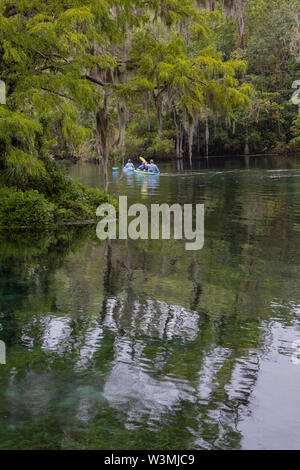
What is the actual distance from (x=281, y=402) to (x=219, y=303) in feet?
11.1

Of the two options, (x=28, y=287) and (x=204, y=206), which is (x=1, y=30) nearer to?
(x=28, y=287)

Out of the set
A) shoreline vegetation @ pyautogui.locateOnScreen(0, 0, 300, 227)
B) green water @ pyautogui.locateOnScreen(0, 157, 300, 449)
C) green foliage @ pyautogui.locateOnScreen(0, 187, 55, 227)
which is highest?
shoreline vegetation @ pyautogui.locateOnScreen(0, 0, 300, 227)

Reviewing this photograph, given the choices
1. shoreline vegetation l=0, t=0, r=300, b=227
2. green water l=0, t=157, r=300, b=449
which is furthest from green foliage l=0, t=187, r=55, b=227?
green water l=0, t=157, r=300, b=449

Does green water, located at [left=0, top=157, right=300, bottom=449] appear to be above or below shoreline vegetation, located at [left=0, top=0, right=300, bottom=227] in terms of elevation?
below

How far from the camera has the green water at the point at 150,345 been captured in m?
5.12

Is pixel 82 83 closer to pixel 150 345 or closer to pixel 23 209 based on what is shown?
pixel 23 209

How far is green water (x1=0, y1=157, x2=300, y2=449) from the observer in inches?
201

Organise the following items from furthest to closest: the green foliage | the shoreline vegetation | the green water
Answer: the green foliage → the shoreline vegetation → the green water

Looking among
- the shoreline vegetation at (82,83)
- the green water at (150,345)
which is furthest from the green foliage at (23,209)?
the green water at (150,345)

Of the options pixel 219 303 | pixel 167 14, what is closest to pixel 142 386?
Result: pixel 219 303

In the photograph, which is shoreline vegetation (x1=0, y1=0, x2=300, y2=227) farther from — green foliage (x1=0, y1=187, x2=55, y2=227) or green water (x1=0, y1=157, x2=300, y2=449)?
green water (x1=0, y1=157, x2=300, y2=449)

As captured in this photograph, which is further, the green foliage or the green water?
the green foliage

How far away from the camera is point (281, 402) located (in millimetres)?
5578

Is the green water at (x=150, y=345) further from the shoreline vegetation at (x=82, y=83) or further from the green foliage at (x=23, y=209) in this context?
the shoreline vegetation at (x=82, y=83)
